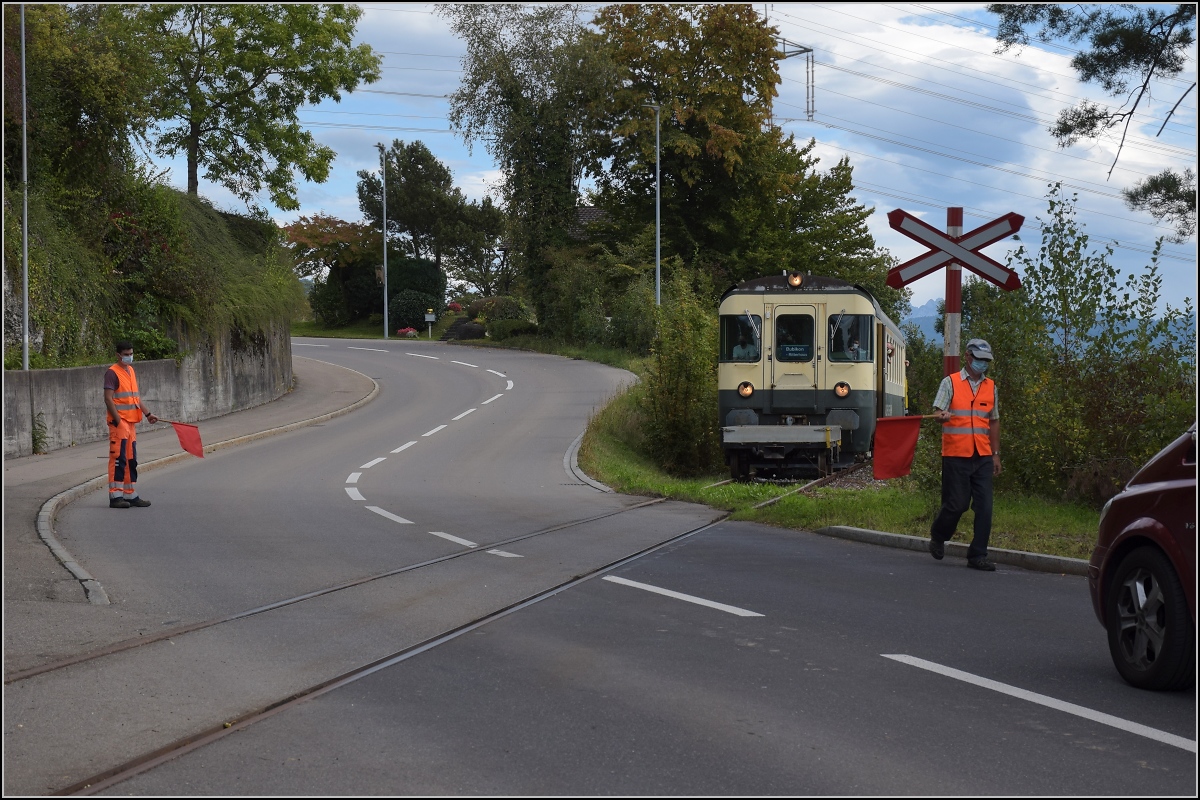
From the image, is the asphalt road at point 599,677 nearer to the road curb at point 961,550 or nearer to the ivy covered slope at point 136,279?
the road curb at point 961,550

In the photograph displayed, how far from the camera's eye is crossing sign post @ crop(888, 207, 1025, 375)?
11.5 meters

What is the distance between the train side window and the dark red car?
13929 mm

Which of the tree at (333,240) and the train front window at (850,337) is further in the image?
the tree at (333,240)

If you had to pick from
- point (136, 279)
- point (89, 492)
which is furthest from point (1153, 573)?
point (136, 279)

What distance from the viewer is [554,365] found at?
44.3 m

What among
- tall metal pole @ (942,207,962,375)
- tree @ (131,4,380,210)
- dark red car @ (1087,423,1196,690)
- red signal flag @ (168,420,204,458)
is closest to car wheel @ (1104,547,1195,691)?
dark red car @ (1087,423,1196,690)

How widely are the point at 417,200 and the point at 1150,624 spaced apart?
73.6 meters

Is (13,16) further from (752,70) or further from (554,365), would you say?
(752,70)

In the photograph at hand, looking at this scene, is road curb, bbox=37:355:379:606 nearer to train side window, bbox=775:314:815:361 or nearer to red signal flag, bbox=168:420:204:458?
red signal flag, bbox=168:420:204:458

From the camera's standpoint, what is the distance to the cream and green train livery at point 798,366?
20.5 meters

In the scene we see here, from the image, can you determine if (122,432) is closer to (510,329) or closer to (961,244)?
(961,244)

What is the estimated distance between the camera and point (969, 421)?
1054 cm

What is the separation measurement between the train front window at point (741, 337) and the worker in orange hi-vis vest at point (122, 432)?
32.3 feet

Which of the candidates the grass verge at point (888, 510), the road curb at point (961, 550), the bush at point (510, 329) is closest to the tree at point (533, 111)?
the bush at point (510, 329)
